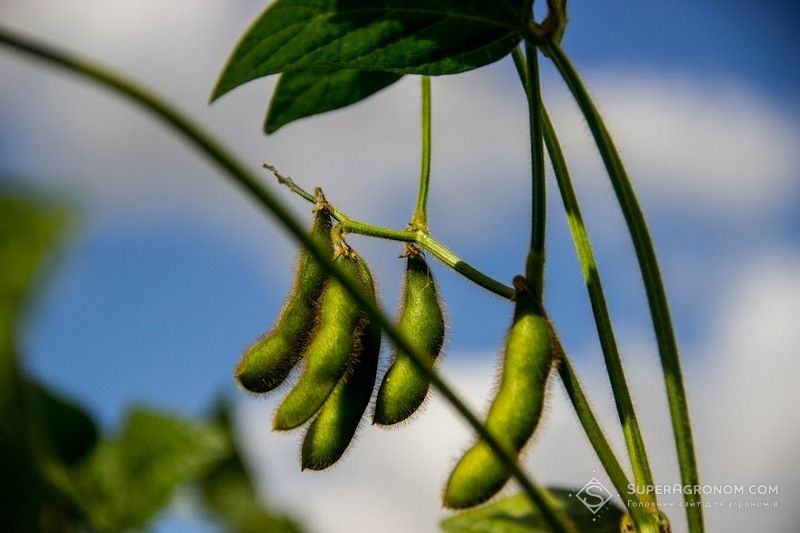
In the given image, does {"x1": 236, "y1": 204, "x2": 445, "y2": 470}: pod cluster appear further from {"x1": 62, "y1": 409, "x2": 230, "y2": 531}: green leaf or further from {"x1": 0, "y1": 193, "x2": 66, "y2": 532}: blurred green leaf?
{"x1": 62, "y1": 409, "x2": 230, "y2": 531}: green leaf

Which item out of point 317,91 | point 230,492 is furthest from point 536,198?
point 230,492

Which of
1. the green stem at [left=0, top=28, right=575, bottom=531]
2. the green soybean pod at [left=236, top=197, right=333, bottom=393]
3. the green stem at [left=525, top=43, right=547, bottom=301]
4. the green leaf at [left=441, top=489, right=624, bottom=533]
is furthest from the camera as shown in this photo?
the green leaf at [left=441, top=489, right=624, bottom=533]

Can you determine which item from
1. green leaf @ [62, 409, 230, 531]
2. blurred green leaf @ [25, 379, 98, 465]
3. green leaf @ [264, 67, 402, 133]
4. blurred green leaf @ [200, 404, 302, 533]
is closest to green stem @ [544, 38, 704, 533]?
green leaf @ [264, 67, 402, 133]

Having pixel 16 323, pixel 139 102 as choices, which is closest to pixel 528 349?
pixel 139 102

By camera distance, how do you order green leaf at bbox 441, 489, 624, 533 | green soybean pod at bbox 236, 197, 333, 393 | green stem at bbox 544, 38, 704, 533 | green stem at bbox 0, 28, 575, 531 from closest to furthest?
green stem at bbox 0, 28, 575, 531 → green stem at bbox 544, 38, 704, 533 → green soybean pod at bbox 236, 197, 333, 393 → green leaf at bbox 441, 489, 624, 533

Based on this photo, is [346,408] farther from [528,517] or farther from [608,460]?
[528,517]

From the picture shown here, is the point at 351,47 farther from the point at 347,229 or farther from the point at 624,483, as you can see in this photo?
the point at 624,483

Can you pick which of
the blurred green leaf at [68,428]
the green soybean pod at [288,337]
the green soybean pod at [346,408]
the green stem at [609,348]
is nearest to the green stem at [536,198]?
the green stem at [609,348]
